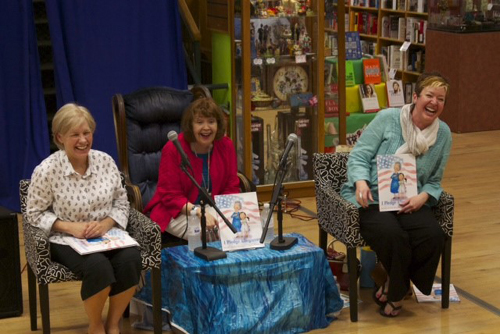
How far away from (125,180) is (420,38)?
238 inches

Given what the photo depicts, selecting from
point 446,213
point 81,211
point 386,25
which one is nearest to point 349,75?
point 446,213

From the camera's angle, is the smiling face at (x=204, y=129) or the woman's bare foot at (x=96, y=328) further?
the smiling face at (x=204, y=129)

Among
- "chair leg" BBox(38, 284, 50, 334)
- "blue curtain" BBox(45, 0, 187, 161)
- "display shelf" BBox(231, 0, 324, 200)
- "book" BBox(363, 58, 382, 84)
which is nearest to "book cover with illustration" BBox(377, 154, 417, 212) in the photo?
"chair leg" BBox(38, 284, 50, 334)

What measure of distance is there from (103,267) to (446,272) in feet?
5.70

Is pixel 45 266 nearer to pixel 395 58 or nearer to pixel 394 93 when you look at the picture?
pixel 394 93

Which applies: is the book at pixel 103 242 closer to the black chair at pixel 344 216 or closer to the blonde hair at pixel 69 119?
the blonde hair at pixel 69 119

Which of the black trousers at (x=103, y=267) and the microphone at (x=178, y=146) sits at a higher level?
the microphone at (x=178, y=146)

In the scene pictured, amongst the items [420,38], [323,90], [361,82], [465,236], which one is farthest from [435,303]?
[420,38]

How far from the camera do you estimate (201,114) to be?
→ 440 cm

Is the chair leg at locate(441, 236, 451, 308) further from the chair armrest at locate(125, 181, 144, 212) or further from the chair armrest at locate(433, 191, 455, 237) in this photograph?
the chair armrest at locate(125, 181, 144, 212)

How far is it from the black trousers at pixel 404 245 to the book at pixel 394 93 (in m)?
2.95

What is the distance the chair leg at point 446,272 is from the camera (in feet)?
14.7

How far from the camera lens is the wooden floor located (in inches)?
171

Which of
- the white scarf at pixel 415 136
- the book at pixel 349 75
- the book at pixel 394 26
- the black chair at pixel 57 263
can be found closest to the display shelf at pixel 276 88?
the book at pixel 349 75
